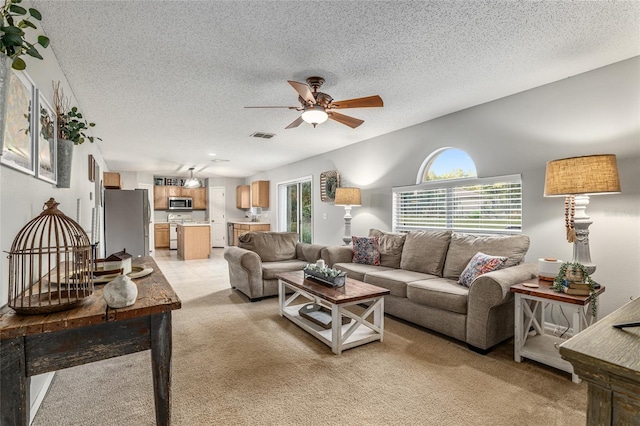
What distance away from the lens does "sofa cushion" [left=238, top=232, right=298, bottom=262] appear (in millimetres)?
4559

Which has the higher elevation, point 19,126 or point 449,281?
point 19,126

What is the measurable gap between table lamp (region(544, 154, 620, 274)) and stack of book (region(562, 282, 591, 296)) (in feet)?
0.82

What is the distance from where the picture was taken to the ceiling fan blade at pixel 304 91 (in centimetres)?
249

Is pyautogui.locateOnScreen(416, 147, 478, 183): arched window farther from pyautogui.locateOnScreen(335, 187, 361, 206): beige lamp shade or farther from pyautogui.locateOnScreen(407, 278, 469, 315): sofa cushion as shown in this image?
pyautogui.locateOnScreen(407, 278, 469, 315): sofa cushion

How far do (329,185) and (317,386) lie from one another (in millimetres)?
4344

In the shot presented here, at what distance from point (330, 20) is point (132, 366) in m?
2.84

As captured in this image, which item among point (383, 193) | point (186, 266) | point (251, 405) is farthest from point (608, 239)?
point (186, 266)

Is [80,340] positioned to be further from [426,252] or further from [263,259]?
[263,259]

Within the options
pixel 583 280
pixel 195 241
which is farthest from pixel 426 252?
pixel 195 241

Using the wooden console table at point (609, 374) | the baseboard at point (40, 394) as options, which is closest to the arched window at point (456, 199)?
the wooden console table at point (609, 374)

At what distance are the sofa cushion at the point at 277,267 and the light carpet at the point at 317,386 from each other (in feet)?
3.59

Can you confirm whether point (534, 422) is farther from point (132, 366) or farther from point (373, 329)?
point (132, 366)

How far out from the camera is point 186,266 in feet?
22.0

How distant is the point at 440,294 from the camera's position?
9.30 feet
